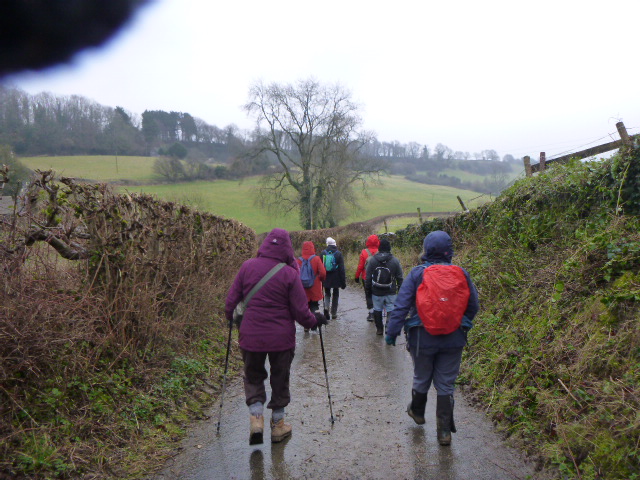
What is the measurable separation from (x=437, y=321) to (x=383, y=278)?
4.46 meters

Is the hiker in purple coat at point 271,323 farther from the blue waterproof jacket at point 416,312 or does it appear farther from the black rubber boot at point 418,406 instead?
the black rubber boot at point 418,406

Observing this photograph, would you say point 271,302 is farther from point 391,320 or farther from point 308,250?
point 308,250

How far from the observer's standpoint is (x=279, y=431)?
14.3 ft

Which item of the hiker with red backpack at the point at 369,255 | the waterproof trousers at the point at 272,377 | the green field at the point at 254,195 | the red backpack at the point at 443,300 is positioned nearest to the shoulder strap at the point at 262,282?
the waterproof trousers at the point at 272,377

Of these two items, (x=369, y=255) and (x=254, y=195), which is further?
(x=254, y=195)

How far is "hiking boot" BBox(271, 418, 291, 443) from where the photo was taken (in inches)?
170

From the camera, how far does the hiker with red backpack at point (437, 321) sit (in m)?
4.12

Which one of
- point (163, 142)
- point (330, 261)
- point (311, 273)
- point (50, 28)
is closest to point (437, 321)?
point (50, 28)

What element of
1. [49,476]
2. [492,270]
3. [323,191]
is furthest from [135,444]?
[323,191]

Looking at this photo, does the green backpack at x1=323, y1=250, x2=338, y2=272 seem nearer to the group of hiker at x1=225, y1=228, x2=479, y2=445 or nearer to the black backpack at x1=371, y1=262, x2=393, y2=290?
the black backpack at x1=371, y1=262, x2=393, y2=290

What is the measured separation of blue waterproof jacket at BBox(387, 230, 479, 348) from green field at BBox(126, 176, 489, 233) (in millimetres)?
30405

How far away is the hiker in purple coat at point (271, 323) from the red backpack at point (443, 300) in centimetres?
110

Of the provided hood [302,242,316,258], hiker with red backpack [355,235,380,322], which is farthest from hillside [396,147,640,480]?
hood [302,242,316,258]

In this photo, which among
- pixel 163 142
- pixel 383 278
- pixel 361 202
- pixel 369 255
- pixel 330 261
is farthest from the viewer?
pixel 163 142
